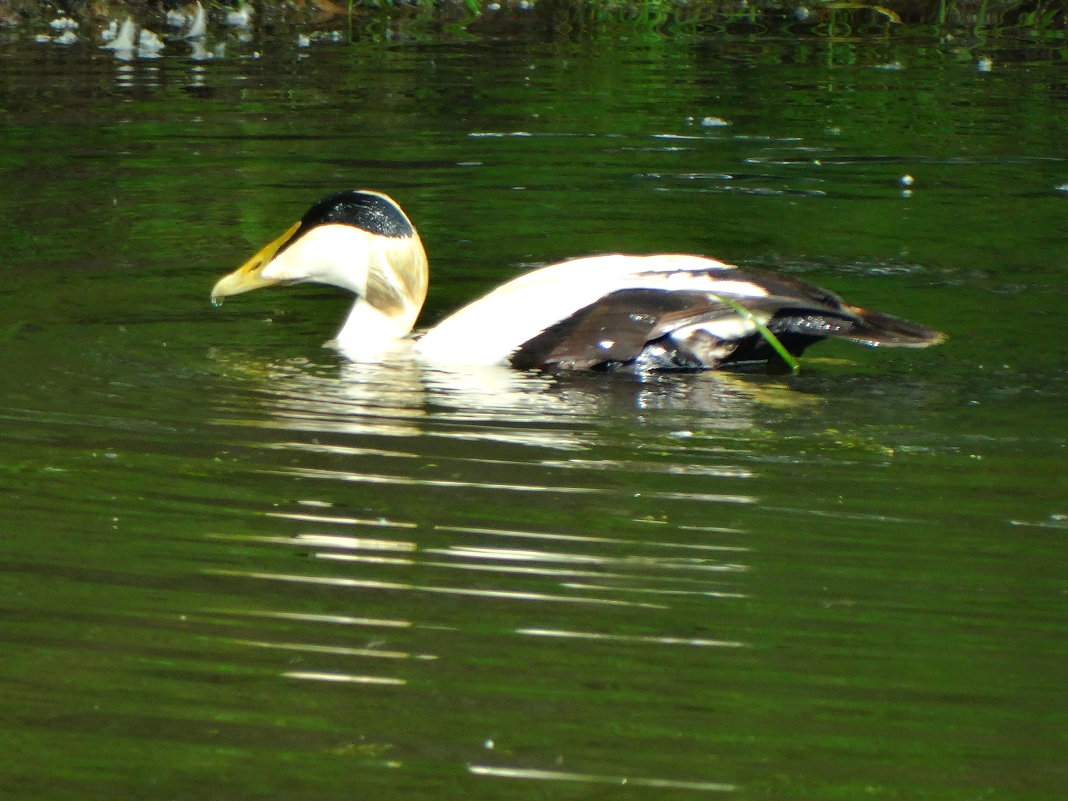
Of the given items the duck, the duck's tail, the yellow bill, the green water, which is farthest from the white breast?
the yellow bill

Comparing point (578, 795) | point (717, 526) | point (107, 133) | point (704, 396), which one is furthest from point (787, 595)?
point (107, 133)

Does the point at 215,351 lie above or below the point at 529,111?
below

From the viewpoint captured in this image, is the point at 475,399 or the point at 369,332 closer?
the point at 475,399

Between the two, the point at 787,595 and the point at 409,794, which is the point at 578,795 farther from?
the point at 787,595

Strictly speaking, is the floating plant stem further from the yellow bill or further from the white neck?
the yellow bill

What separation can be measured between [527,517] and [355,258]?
7.83 feet

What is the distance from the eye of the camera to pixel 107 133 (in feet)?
31.1

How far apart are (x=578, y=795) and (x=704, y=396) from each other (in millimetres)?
2567

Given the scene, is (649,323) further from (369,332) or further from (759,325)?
(369,332)

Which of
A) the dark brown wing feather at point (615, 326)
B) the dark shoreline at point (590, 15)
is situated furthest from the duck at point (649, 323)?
the dark shoreline at point (590, 15)

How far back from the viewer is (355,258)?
6.04m

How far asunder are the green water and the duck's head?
0.67 ft

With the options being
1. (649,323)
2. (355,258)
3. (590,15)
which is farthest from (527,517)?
(590,15)

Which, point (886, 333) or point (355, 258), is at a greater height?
point (355, 258)
